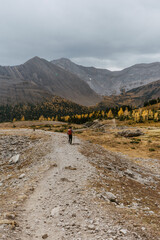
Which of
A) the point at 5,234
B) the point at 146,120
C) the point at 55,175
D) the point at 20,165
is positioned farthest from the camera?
the point at 146,120

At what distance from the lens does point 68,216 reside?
24.0 ft

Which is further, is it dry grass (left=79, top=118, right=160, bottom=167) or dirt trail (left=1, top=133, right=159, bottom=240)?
dry grass (left=79, top=118, right=160, bottom=167)

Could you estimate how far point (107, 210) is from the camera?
7.47 m

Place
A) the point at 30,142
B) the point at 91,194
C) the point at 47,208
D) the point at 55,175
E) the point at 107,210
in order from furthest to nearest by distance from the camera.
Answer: the point at 30,142 → the point at 55,175 → the point at 91,194 → the point at 47,208 → the point at 107,210

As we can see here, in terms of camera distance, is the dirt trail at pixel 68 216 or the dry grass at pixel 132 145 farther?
the dry grass at pixel 132 145

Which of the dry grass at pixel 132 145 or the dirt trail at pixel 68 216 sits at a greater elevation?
the dirt trail at pixel 68 216

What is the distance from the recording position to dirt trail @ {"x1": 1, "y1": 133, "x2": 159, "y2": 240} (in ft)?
19.5

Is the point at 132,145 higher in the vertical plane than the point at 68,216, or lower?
lower

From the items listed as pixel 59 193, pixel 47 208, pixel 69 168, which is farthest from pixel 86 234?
pixel 69 168

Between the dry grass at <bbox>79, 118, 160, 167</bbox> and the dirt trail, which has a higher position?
the dirt trail

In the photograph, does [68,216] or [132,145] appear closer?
[68,216]

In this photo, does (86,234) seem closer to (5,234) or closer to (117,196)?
(5,234)

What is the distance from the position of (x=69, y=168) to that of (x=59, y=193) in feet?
15.7

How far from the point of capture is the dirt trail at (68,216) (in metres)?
5.95
